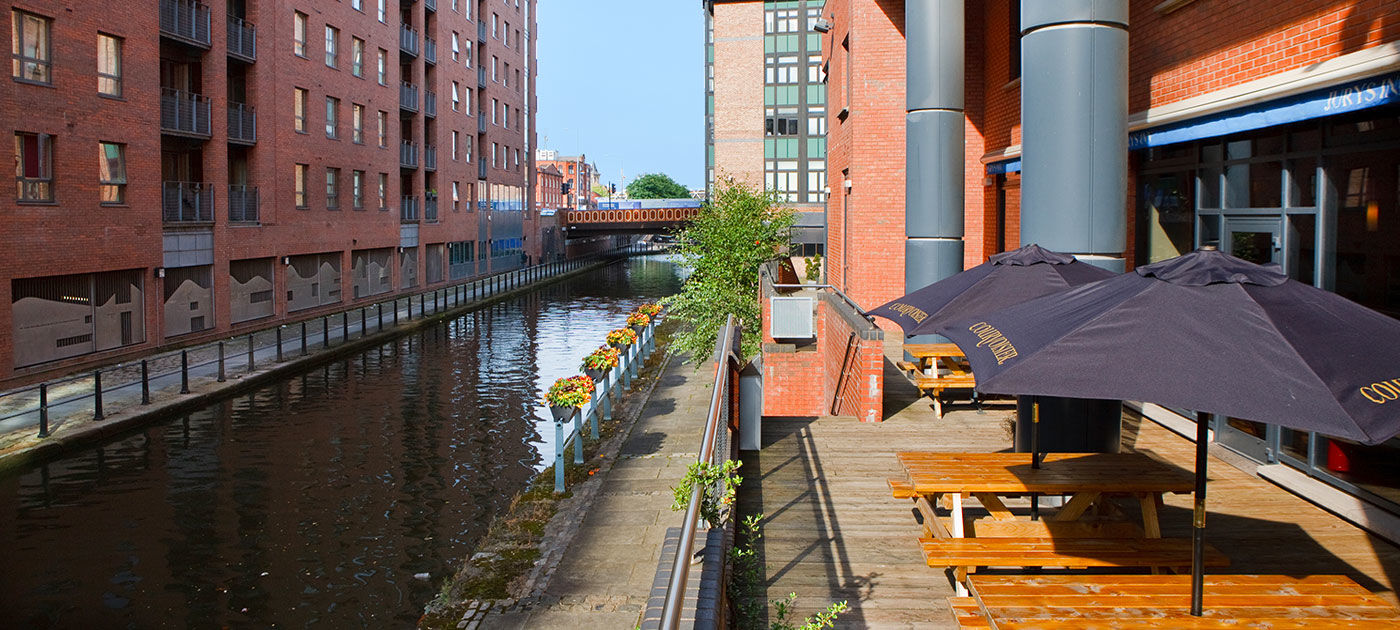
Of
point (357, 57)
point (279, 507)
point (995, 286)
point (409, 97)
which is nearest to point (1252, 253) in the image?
point (995, 286)

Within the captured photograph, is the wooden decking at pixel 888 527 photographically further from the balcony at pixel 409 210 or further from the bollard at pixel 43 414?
the balcony at pixel 409 210

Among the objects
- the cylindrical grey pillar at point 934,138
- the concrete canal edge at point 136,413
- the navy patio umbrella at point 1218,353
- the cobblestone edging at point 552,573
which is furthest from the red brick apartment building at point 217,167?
the navy patio umbrella at point 1218,353

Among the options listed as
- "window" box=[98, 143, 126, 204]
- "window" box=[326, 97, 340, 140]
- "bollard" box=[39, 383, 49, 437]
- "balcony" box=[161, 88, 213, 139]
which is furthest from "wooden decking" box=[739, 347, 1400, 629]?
"window" box=[326, 97, 340, 140]

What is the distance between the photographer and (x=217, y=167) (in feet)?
100

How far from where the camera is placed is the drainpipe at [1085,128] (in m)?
8.61

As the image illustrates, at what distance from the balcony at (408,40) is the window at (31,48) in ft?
85.3

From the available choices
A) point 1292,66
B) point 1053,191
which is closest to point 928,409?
point 1053,191

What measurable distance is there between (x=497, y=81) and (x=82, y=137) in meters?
43.3

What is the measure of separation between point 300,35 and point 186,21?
26.6ft

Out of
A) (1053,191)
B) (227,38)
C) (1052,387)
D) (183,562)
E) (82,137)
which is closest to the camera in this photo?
(1052,387)

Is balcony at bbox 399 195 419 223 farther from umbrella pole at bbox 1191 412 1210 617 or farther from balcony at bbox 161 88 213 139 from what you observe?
umbrella pole at bbox 1191 412 1210 617

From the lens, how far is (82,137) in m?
23.6

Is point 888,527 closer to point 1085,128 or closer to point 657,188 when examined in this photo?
point 1085,128

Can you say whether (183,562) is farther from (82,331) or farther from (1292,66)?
(82,331)
